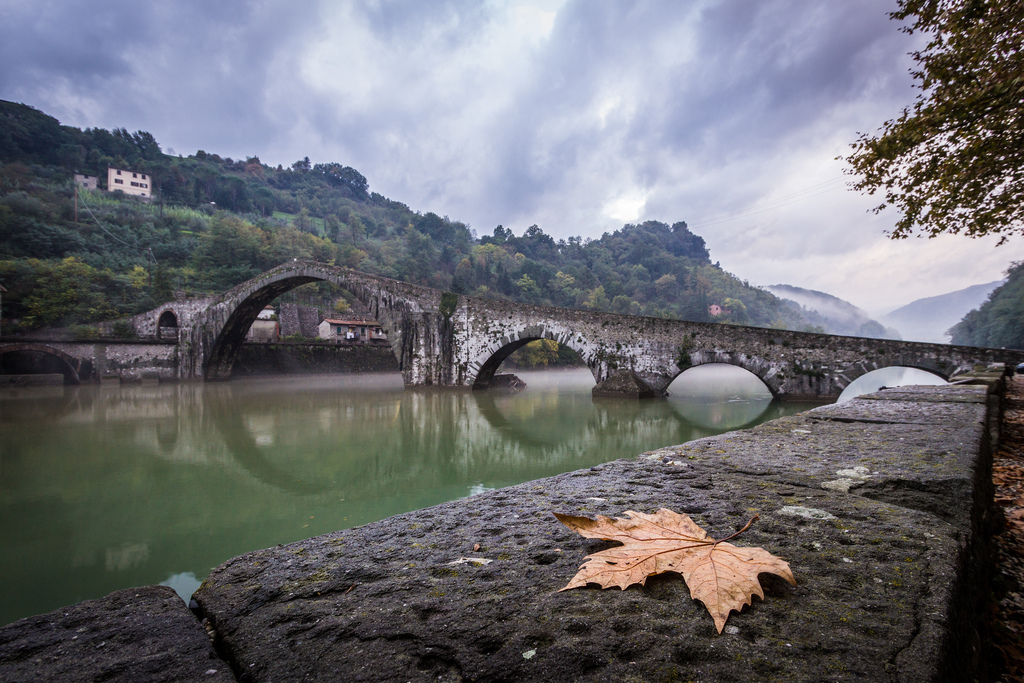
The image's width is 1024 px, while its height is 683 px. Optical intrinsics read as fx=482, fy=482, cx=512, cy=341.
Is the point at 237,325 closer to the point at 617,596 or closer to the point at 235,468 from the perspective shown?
the point at 235,468

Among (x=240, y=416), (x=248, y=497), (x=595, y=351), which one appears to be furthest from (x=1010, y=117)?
(x=240, y=416)

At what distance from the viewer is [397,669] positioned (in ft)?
1.71

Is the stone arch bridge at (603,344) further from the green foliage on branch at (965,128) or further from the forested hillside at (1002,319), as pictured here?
the forested hillside at (1002,319)

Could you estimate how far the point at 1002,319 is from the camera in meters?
29.5

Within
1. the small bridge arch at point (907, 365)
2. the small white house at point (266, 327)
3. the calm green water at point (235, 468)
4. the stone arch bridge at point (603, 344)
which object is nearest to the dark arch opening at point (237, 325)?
the stone arch bridge at point (603, 344)

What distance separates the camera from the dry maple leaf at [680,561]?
60 cm

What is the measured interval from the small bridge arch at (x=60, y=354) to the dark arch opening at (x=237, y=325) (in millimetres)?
3966

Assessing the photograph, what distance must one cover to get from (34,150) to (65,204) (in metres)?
19.5

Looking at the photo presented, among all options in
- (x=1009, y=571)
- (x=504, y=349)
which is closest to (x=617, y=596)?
(x=1009, y=571)

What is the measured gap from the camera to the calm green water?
274 cm

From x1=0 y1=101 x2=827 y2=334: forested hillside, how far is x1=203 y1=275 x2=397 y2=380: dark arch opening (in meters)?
10.7

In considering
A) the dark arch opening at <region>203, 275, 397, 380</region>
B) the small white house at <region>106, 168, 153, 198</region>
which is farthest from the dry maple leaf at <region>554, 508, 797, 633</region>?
the small white house at <region>106, 168, 153, 198</region>

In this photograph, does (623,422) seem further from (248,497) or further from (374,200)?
(374,200)

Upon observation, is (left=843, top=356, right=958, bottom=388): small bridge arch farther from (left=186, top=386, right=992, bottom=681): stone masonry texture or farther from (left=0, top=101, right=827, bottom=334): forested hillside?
(left=0, top=101, right=827, bottom=334): forested hillside
